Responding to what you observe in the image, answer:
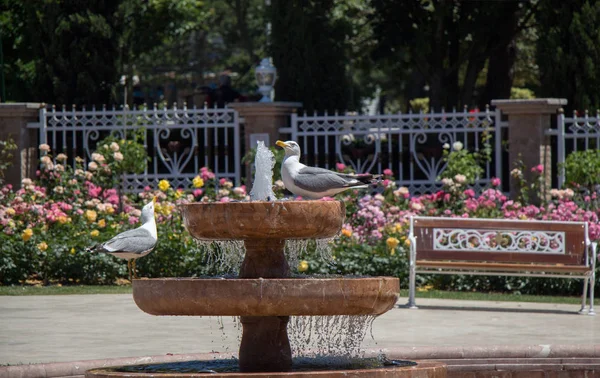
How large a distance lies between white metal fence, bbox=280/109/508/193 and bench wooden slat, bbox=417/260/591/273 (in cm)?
412

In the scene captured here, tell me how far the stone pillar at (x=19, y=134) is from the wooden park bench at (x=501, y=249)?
681 centimetres

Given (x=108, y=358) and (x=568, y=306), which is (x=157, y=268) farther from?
(x=108, y=358)

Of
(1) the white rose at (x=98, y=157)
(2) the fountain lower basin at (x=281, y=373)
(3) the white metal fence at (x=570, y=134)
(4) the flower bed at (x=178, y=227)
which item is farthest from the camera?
(3) the white metal fence at (x=570, y=134)

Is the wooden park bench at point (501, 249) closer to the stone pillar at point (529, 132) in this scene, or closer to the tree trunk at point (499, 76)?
the stone pillar at point (529, 132)

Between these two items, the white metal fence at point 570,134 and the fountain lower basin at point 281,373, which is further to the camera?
the white metal fence at point 570,134

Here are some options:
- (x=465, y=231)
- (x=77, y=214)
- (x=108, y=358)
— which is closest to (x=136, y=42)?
(x=77, y=214)

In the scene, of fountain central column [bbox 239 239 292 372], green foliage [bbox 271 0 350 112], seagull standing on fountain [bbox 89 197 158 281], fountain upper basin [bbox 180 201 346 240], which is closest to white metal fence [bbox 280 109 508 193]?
green foliage [bbox 271 0 350 112]

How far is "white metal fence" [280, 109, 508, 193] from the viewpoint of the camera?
14.5 metres

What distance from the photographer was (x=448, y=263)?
10.3 metres

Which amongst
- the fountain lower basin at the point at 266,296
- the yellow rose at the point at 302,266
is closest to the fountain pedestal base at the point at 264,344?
the fountain lower basin at the point at 266,296

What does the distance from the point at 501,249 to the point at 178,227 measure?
3593 mm

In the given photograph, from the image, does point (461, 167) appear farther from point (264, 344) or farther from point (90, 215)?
point (264, 344)

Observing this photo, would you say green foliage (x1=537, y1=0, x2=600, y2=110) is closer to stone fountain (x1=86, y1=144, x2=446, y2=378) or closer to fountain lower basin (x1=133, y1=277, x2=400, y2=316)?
stone fountain (x1=86, y1=144, x2=446, y2=378)

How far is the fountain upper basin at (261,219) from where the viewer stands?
Result: 5473mm
